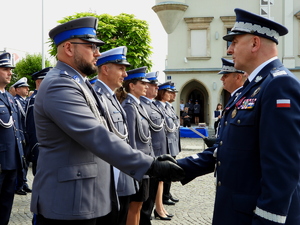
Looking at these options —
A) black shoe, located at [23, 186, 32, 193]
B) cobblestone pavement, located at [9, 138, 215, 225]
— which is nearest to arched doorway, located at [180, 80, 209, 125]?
cobblestone pavement, located at [9, 138, 215, 225]

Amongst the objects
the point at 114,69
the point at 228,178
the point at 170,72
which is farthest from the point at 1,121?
the point at 170,72

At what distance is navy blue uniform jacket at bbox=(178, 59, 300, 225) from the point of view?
6.68 feet

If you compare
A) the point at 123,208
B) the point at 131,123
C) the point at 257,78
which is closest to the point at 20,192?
the point at 131,123

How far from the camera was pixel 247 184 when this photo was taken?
7.52 feet

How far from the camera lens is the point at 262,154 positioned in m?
2.12

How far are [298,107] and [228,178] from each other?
2.16 ft

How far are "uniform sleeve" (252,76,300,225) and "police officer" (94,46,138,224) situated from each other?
190 cm

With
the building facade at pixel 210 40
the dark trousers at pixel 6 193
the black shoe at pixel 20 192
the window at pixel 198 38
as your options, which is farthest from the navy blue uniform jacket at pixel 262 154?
the window at pixel 198 38

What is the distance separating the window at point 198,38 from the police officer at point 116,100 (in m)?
26.1

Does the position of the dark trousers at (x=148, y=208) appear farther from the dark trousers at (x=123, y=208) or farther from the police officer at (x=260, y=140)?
the police officer at (x=260, y=140)

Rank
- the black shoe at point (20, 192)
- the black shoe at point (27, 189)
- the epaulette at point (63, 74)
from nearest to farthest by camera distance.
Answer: the epaulette at point (63, 74) → the black shoe at point (20, 192) → the black shoe at point (27, 189)

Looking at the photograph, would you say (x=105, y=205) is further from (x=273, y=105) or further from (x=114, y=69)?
(x=114, y=69)

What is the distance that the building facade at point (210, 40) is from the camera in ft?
95.0

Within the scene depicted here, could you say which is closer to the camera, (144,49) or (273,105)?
(273,105)
